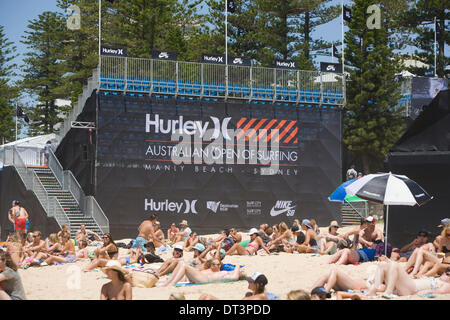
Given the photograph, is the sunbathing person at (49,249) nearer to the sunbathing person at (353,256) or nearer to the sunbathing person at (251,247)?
the sunbathing person at (251,247)

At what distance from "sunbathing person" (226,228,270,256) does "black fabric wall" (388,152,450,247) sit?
354 cm

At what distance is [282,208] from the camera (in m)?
27.2

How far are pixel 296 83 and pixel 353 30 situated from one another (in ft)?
39.4

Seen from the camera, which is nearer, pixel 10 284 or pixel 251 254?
pixel 10 284

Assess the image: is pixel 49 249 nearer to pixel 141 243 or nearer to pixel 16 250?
pixel 16 250

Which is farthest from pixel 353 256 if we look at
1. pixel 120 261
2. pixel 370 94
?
pixel 370 94

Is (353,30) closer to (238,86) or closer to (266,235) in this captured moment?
(238,86)

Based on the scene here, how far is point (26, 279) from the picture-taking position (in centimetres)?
1473

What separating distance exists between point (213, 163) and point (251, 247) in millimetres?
7808

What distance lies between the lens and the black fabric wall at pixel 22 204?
79.9ft

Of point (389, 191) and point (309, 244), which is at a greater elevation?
point (389, 191)

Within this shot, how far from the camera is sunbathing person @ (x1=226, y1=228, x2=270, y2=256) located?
18516mm

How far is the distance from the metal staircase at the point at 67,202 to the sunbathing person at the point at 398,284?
1434cm
